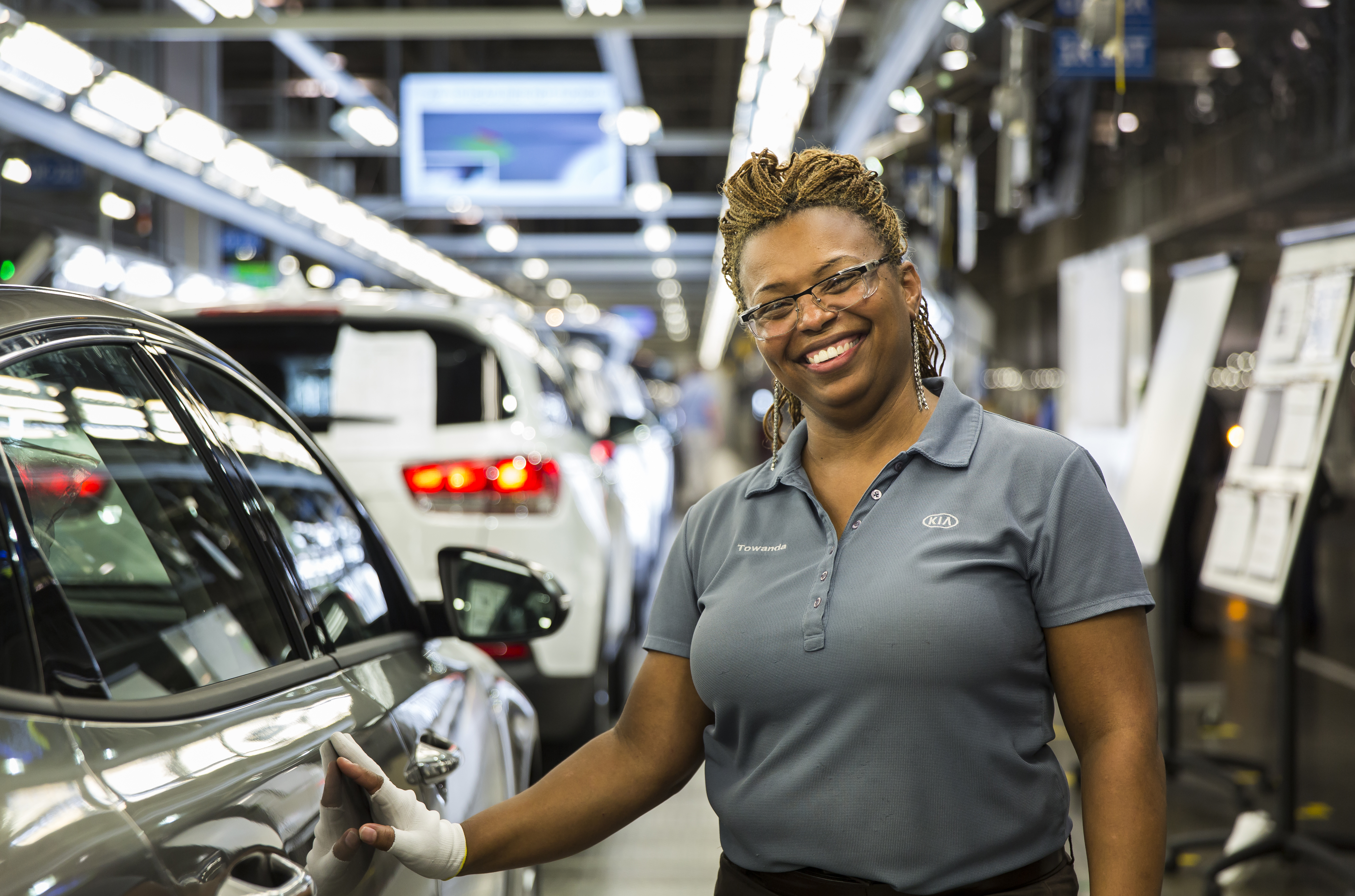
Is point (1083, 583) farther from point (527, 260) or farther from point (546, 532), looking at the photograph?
point (527, 260)

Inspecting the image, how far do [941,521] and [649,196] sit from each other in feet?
53.8

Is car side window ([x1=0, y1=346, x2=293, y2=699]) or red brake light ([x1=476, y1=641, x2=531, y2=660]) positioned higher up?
car side window ([x1=0, y1=346, x2=293, y2=699])

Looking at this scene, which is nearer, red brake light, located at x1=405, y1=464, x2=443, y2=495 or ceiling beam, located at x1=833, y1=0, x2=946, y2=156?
red brake light, located at x1=405, y1=464, x2=443, y2=495

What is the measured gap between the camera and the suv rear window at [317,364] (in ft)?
14.4

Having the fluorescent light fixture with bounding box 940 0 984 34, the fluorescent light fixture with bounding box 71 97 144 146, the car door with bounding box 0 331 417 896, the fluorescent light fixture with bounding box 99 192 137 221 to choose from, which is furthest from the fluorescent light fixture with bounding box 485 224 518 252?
the car door with bounding box 0 331 417 896

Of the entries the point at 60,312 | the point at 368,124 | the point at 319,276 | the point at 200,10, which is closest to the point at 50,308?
the point at 60,312

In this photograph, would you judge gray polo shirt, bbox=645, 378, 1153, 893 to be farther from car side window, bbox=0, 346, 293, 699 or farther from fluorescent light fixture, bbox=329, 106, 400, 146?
fluorescent light fixture, bbox=329, 106, 400, 146

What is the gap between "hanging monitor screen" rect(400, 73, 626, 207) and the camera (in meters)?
10.6

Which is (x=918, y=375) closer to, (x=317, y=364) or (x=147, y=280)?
(x=317, y=364)

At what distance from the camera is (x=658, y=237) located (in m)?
23.2

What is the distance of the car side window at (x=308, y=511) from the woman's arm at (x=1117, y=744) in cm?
109

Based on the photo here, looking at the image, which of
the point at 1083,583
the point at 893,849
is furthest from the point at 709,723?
the point at 1083,583

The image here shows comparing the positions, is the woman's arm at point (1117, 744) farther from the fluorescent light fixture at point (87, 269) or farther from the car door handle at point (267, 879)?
the fluorescent light fixture at point (87, 269)

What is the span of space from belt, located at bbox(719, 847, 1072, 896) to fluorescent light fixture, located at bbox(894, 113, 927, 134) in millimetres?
7394
